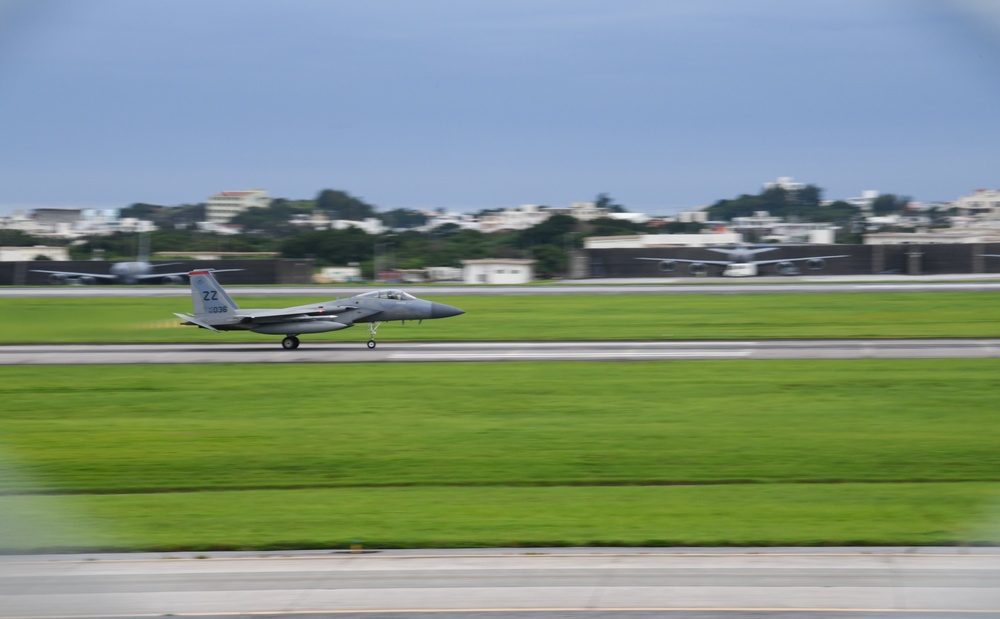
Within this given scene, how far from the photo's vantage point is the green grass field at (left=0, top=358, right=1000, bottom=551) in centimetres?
1464

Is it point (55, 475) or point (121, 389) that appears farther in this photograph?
point (121, 389)

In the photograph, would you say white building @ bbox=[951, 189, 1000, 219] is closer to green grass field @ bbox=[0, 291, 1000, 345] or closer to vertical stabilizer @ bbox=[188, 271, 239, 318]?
green grass field @ bbox=[0, 291, 1000, 345]

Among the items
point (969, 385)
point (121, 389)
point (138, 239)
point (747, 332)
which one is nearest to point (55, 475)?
point (121, 389)

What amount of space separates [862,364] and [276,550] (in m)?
23.9

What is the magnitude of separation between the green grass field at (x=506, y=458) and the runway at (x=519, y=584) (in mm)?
769

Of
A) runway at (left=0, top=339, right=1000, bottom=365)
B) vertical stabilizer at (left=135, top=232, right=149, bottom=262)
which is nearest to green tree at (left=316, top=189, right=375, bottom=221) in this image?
vertical stabilizer at (left=135, top=232, right=149, bottom=262)

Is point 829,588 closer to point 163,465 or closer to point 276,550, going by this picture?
point 276,550

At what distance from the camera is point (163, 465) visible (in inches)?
768

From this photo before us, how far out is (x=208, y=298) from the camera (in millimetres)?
38812

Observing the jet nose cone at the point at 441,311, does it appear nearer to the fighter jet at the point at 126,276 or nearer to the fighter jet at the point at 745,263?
the fighter jet at the point at 126,276

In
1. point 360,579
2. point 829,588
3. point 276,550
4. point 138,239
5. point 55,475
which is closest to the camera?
point 829,588

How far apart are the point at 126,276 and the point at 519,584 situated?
7961 cm

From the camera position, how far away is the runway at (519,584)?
11.1 meters

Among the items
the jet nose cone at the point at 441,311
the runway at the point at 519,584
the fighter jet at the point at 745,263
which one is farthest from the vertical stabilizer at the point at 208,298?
the fighter jet at the point at 745,263
